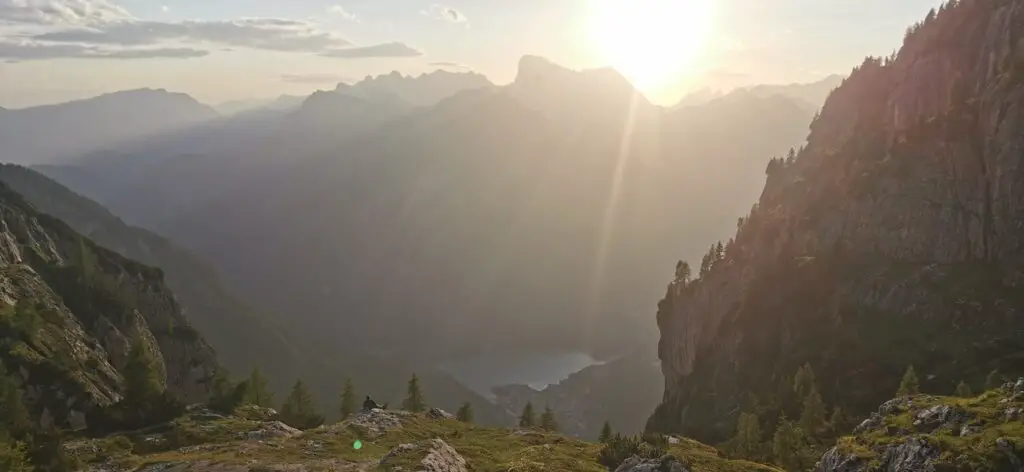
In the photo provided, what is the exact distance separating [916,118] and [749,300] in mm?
68431

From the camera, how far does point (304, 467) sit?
49.4m

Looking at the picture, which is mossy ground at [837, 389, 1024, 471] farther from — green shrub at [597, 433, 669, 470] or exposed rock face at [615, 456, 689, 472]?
green shrub at [597, 433, 669, 470]

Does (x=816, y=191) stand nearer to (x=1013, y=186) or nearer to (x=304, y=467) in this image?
(x=1013, y=186)

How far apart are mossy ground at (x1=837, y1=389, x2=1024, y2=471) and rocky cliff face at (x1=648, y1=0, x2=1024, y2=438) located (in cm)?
7473

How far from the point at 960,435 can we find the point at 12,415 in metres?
88.7

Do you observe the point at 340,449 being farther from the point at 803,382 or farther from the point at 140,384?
the point at 803,382

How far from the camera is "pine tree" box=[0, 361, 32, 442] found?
61.9 meters

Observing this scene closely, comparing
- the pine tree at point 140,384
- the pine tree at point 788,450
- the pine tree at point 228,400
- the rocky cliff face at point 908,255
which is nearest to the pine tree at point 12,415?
the pine tree at point 140,384

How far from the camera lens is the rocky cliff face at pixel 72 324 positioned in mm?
94188

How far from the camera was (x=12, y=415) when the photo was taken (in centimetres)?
6881

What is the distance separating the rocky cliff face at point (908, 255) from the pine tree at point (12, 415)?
127 m

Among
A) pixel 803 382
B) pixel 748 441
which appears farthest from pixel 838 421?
pixel 748 441

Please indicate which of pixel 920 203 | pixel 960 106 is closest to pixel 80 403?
pixel 920 203

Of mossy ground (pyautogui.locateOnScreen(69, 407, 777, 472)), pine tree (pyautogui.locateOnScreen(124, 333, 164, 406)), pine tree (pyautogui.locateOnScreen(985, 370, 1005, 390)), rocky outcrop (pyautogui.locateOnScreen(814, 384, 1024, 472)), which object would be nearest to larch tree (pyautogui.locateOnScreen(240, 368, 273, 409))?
pine tree (pyautogui.locateOnScreen(124, 333, 164, 406))
